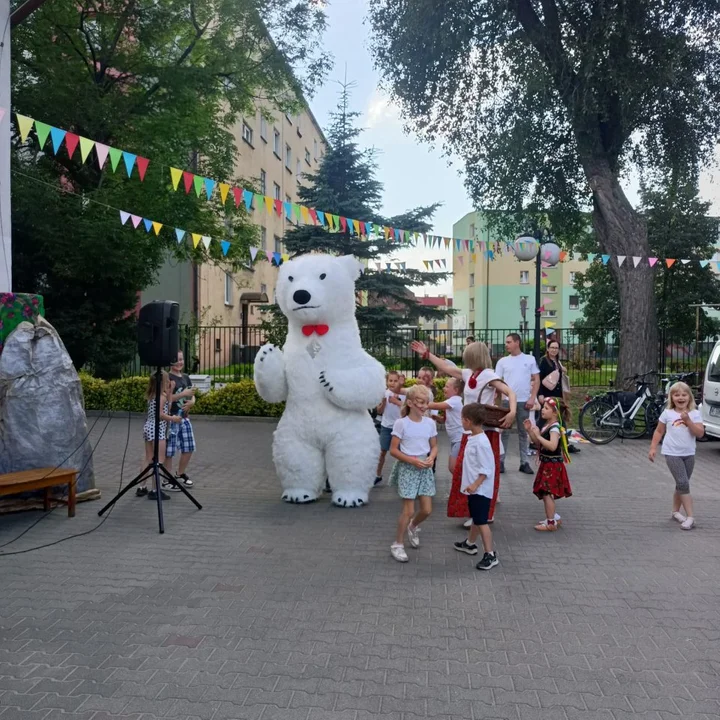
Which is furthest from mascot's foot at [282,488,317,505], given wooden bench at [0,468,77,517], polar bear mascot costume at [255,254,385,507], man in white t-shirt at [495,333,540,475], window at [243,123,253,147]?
window at [243,123,253,147]

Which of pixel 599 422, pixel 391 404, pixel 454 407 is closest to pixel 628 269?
pixel 599 422

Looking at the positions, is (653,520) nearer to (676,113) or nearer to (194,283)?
(676,113)

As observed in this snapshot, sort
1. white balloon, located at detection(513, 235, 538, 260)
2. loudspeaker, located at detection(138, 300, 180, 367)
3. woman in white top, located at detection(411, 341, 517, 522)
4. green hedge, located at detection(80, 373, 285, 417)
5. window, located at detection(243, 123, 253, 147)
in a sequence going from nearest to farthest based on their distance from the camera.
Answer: woman in white top, located at detection(411, 341, 517, 522) → loudspeaker, located at detection(138, 300, 180, 367) → white balloon, located at detection(513, 235, 538, 260) → green hedge, located at detection(80, 373, 285, 417) → window, located at detection(243, 123, 253, 147)

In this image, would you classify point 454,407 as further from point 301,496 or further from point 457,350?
point 457,350

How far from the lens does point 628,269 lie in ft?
44.0

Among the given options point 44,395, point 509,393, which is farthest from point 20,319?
point 509,393

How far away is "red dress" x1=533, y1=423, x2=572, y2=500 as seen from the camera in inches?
237

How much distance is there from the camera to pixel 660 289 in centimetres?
2303

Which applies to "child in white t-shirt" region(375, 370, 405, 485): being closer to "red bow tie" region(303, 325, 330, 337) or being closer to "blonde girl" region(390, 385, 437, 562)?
"red bow tie" region(303, 325, 330, 337)

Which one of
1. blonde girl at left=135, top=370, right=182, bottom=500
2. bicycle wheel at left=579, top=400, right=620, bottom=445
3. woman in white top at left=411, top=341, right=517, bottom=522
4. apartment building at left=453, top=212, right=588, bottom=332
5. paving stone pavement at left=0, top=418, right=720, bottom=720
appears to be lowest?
paving stone pavement at left=0, top=418, right=720, bottom=720

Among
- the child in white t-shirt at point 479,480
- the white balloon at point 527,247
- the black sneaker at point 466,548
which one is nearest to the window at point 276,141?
the white balloon at point 527,247

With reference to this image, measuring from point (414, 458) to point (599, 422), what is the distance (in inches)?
287

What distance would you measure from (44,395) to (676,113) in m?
12.8

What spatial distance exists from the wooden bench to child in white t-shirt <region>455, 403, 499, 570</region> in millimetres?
3902
